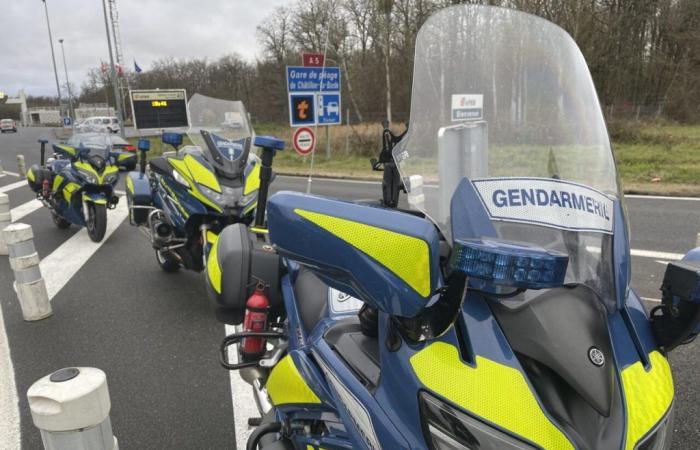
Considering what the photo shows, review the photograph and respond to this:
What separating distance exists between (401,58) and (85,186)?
245 inches

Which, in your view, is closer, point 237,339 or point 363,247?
point 363,247

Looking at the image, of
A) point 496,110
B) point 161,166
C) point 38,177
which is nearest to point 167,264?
point 161,166

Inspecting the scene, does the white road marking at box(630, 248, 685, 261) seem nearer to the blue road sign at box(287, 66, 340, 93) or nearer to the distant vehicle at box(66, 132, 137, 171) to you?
the distant vehicle at box(66, 132, 137, 171)

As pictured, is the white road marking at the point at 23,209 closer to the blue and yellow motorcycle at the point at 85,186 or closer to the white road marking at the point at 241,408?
the blue and yellow motorcycle at the point at 85,186

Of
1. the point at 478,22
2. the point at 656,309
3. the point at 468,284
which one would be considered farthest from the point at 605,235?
the point at 478,22

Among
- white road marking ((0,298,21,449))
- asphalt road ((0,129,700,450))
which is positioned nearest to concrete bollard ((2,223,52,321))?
asphalt road ((0,129,700,450))

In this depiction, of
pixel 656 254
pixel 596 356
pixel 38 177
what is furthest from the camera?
pixel 38 177

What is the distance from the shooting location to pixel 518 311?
4.19 feet

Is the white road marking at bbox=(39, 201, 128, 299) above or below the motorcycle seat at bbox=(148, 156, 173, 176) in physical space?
below

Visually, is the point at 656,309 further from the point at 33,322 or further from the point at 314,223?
the point at 33,322

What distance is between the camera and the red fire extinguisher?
2.26 meters

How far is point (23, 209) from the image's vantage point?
1063 centimetres

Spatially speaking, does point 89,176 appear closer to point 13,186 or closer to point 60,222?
point 60,222

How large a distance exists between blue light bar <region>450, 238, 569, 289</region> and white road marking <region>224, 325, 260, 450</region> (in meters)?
2.32
